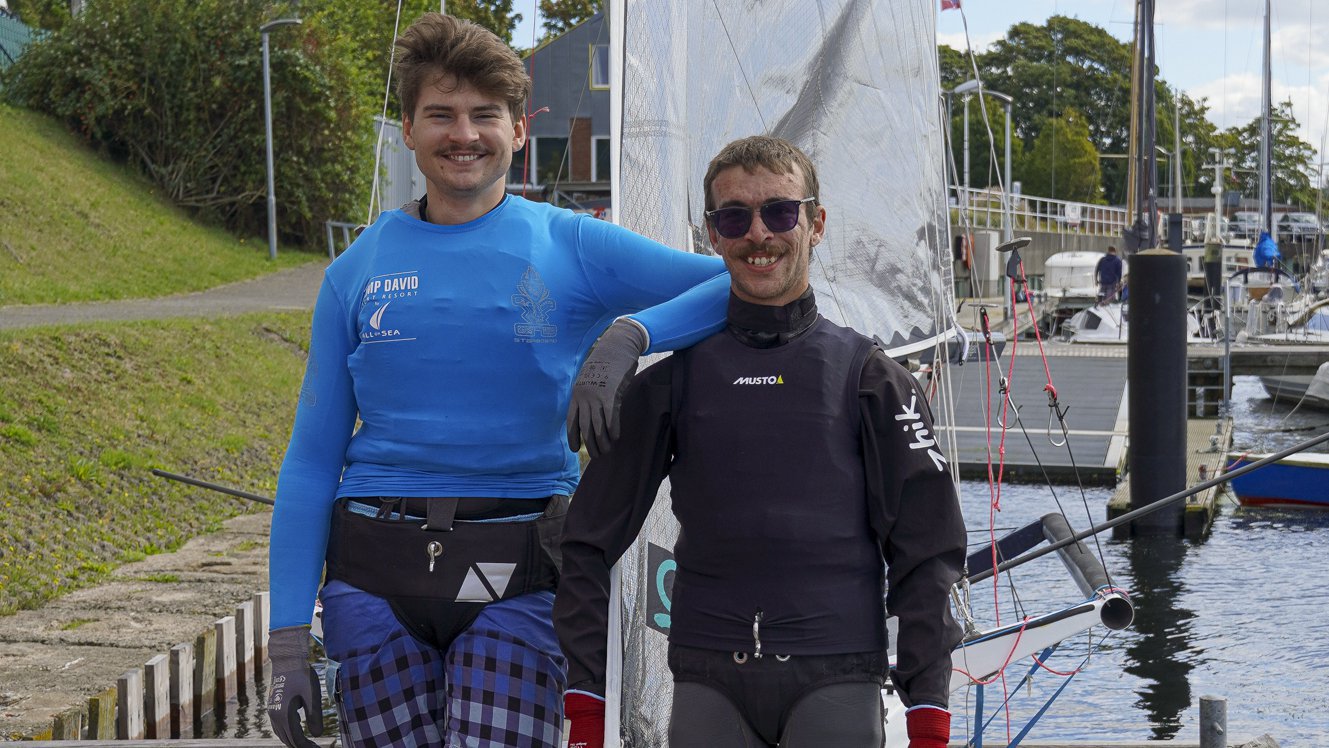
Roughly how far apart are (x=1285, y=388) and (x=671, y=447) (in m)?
26.0

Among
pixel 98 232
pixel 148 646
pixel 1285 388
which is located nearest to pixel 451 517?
pixel 148 646

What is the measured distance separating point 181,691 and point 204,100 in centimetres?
2337

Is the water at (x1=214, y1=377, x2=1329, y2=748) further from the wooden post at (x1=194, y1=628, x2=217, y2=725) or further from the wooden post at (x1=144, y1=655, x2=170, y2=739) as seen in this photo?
the wooden post at (x1=144, y1=655, x2=170, y2=739)

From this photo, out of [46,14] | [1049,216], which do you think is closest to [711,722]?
[46,14]

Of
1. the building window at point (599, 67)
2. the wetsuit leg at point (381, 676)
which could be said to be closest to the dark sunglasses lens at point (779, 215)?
the wetsuit leg at point (381, 676)

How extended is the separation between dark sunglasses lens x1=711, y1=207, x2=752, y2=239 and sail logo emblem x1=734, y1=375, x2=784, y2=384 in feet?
0.87

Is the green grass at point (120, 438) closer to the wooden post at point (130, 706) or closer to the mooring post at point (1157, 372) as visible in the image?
the wooden post at point (130, 706)

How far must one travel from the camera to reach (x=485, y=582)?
2.92 metres

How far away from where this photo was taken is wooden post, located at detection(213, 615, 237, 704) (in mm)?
8359

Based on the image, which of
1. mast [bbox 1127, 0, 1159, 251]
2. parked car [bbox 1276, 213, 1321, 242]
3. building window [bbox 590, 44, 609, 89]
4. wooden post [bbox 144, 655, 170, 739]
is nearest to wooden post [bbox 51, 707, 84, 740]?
wooden post [bbox 144, 655, 170, 739]

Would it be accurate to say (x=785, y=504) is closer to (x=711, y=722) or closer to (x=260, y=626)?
(x=711, y=722)

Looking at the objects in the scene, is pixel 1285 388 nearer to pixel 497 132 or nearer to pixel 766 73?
pixel 766 73

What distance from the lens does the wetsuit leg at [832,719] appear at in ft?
8.77

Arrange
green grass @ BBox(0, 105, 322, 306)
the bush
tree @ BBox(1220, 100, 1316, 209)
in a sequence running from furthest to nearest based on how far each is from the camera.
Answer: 1. tree @ BBox(1220, 100, 1316, 209)
2. the bush
3. green grass @ BBox(0, 105, 322, 306)
